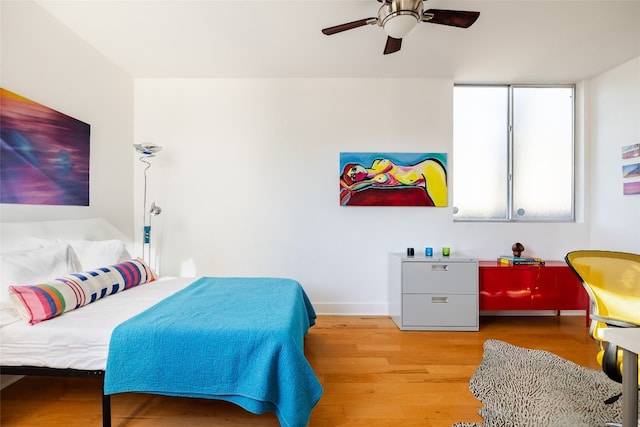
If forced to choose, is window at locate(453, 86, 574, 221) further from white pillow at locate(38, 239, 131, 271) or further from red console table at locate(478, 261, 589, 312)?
white pillow at locate(38, 239, 131, 271)

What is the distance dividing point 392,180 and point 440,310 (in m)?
1.43

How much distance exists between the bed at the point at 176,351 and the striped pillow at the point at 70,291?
2cm

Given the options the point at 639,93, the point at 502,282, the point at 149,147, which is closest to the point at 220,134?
the point at 149,147

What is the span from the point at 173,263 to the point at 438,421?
9.62 feet

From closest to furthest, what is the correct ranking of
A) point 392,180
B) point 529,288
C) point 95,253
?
point 95,253
point 529,288
point 392,180

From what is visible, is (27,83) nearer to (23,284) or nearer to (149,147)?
(149,147)

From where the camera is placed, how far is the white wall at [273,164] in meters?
3.34

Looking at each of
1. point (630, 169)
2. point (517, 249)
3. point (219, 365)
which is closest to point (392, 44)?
point (219, 365)

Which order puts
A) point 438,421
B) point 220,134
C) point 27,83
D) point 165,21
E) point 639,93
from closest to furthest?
point 438,421 < point 27,83 < point 165,21 < point 639,93 < point 220,134

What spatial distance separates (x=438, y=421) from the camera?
5.41 ft

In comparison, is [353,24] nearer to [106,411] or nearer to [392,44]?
[392,44]

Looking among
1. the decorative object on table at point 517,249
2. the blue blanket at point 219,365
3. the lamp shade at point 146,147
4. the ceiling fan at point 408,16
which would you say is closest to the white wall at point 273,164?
the lamp shade at point 146,147

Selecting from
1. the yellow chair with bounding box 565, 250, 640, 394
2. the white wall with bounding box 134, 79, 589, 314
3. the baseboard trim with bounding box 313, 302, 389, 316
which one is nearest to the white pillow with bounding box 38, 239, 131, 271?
the white wall with bounding box 134, 79, 589, 314

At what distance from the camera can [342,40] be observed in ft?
8.48
